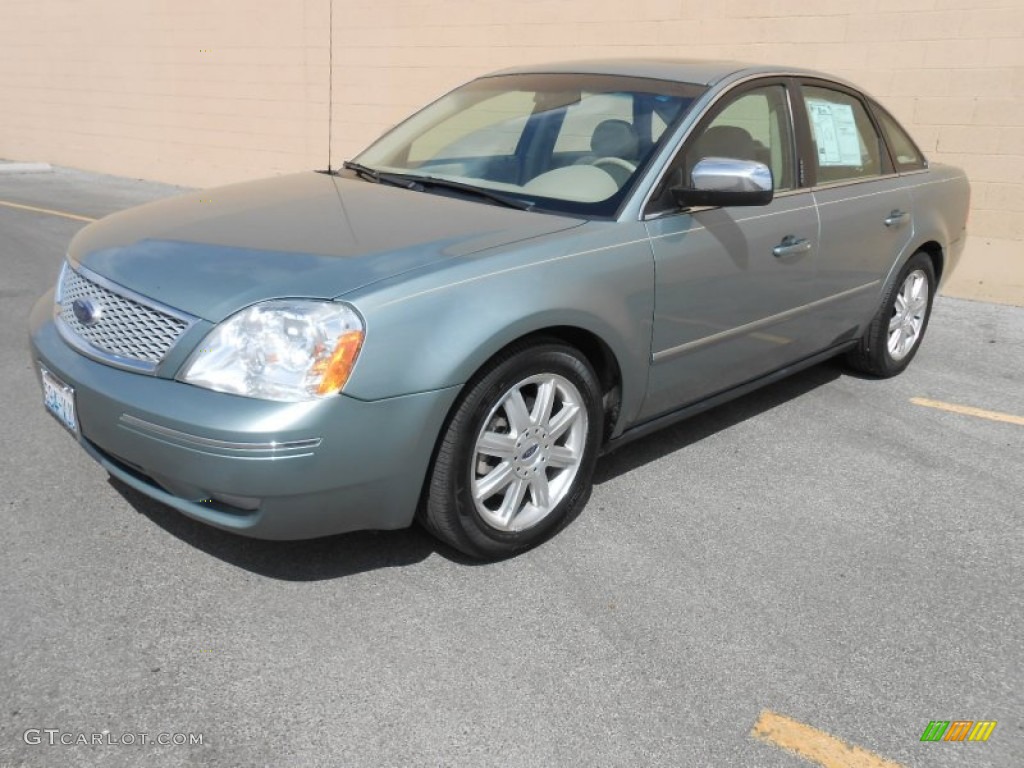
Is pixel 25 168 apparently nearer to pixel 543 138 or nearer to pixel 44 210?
pixel 44 210

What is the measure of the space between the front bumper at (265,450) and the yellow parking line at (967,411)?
10.4ft

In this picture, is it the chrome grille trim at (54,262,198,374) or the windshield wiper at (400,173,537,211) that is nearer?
the chrome grille trim at (54,262,198,374)

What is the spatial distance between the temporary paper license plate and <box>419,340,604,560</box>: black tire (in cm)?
111

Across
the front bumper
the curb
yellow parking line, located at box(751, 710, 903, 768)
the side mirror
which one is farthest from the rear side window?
the curb

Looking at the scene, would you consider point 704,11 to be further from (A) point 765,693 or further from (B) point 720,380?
(A) point 765,693

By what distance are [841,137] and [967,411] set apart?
1.56 metres

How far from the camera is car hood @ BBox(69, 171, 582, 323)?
273 centimetres

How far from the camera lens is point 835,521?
3.56m

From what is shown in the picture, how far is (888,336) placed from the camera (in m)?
5.07

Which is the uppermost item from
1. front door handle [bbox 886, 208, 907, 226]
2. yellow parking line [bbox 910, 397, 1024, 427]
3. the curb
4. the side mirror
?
the side mirror

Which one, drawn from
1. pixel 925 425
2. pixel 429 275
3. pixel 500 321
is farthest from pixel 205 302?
pixel 925 425

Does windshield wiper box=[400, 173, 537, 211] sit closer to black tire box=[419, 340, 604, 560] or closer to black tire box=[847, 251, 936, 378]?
black tire box=[419, 340, 604, 560]

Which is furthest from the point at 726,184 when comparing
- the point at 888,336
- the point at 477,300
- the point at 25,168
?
the point at 25,168

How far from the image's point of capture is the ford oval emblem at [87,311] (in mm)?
2951
